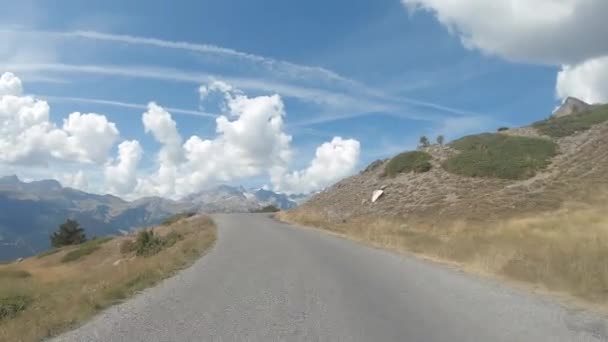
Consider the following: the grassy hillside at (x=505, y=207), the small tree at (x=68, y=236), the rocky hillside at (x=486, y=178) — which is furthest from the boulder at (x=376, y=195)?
the small tree at (x=68, y=236)

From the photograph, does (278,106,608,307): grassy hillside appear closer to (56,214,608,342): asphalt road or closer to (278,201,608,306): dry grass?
(278,201,608,306): dry grass

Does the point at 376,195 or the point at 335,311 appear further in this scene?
the point at 376,195

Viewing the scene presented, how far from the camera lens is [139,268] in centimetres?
1477

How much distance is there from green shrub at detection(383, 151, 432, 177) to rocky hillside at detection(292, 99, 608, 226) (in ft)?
0.33

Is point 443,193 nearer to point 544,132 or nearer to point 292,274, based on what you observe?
point 544,132

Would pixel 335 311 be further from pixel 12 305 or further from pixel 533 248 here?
pixel 12 305

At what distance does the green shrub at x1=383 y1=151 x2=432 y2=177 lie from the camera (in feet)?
160

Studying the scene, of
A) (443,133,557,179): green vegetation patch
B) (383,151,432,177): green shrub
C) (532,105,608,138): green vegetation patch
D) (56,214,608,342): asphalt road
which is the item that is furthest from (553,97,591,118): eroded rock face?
(56,214,608,342): asphalt road

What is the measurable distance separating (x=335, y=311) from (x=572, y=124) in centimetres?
5481

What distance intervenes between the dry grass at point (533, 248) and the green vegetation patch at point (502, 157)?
14249 mm

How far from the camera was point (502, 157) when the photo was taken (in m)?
46.9

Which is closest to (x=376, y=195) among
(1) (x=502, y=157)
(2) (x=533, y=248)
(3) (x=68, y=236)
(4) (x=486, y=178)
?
(4) (x=486, y=178)

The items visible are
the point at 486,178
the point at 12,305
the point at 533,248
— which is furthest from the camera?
the point at 486,178

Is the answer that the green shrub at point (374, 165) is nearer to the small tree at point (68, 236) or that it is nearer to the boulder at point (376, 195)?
the boulder at point (376, 195)
